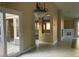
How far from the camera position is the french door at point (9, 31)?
154cm

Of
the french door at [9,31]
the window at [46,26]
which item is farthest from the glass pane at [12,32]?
the window at [46,26]

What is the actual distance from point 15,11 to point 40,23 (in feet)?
1.31

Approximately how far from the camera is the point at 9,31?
1661 mm

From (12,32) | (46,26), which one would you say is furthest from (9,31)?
(46,26)

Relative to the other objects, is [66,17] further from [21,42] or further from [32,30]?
[21,42]

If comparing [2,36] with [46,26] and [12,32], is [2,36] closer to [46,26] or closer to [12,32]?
[12,32]

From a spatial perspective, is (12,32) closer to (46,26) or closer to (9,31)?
(9,31)

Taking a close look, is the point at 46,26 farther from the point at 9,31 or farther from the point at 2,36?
the point at 2,36

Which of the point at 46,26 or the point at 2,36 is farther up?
the point at 46,26

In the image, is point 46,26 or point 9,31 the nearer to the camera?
point 9,31

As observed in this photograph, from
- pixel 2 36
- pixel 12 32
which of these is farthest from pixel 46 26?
pixel 2 36

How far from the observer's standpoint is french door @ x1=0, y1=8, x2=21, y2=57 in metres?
1.54

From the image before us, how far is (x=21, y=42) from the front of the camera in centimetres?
171

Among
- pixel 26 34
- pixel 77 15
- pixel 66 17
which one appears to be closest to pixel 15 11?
pixel 26 34
